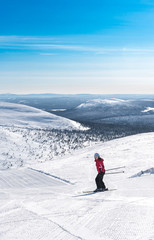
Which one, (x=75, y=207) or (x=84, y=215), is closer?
(x=84, y=215)

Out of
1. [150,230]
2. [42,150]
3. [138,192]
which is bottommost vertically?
[42,150]

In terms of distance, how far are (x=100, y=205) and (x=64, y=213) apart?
3.80 ft

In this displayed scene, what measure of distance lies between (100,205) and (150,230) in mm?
2210

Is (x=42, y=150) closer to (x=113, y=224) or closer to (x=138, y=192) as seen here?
(x=138, y=192)

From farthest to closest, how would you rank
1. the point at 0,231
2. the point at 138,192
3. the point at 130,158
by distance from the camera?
the point at 130,158 → the point at 138,192 → the point at 0,231

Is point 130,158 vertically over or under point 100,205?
under

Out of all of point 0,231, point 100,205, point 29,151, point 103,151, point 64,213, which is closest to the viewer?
point 0,231

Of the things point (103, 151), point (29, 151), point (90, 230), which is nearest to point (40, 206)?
point (90, 230)

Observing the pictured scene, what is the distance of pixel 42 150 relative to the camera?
24.0 meters

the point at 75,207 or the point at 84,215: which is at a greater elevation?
the point at 84,215

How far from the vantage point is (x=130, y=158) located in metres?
17.4

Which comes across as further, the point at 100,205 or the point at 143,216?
the point at 100,205

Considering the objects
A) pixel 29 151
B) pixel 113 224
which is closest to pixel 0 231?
pixel 113 224

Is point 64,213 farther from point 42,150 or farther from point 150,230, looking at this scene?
point 42,150
